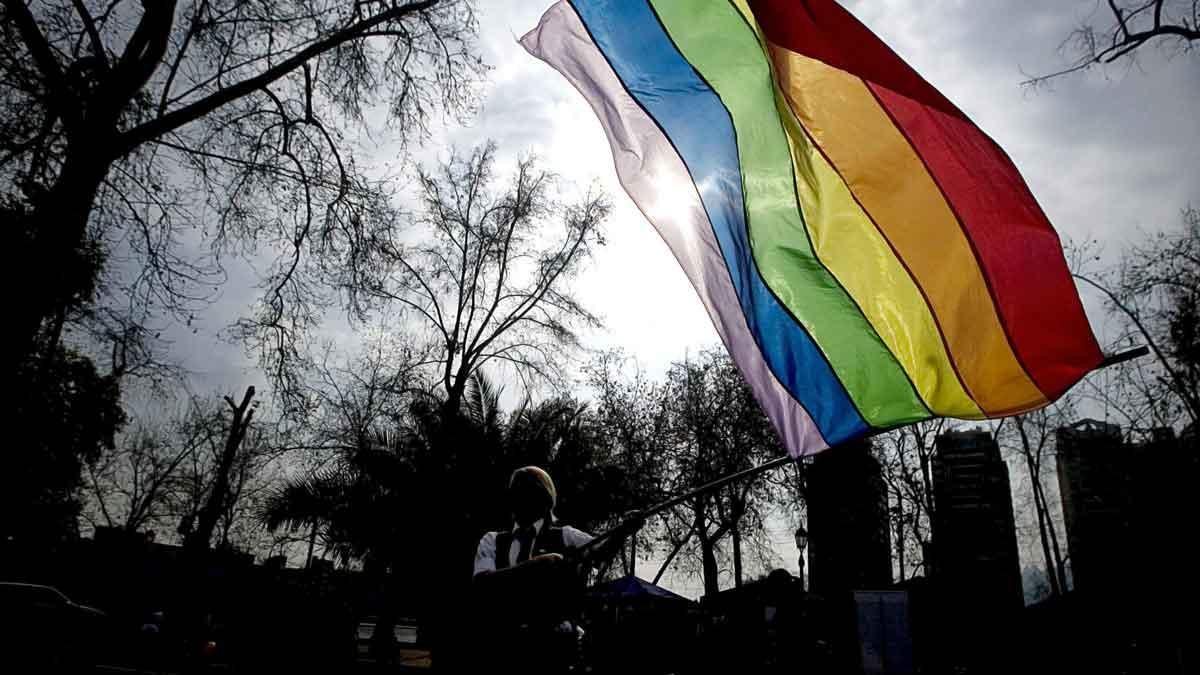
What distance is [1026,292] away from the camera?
11.9 ft

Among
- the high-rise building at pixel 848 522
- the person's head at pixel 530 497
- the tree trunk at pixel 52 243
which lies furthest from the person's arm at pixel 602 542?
the high-rise building at pixel 848 522

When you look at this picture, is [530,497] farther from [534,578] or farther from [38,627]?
[38,627]

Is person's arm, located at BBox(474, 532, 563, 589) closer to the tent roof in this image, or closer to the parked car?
the parked car

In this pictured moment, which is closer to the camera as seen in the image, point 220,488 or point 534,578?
point 534,578

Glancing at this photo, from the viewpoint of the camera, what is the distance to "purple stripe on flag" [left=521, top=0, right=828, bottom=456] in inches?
153

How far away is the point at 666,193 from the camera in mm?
4066

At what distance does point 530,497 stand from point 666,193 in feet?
6.14

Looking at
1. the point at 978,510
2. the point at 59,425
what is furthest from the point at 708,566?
the point at 978,510

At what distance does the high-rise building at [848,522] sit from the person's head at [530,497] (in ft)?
83.4

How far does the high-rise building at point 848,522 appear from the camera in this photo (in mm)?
28516

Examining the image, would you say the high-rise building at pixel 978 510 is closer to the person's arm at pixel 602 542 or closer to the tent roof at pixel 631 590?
the tent roof at pixel 631 590

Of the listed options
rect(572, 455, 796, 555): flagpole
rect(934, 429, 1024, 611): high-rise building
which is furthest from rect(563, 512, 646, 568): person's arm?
rect(934, 429, 1024, 611): high-rise building

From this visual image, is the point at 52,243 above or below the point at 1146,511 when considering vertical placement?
below

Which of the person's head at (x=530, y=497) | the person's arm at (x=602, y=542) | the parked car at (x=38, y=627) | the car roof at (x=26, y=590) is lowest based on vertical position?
the parked car at (x=38, y=627)
